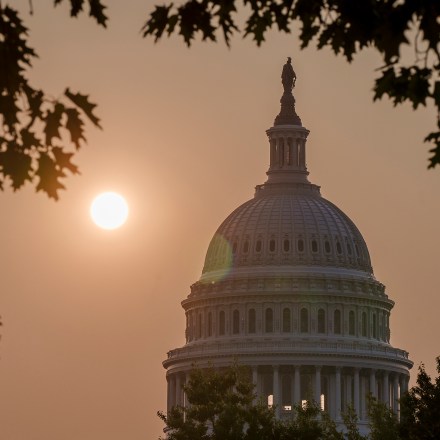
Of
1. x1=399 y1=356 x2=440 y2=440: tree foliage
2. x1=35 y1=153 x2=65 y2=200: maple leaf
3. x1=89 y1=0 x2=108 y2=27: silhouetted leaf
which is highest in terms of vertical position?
x1=399 y1=356 x2=440 y2=440: tree foliage

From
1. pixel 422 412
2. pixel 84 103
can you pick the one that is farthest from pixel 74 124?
pixel 422 412

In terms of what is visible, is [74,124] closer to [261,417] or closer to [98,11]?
[98,11]

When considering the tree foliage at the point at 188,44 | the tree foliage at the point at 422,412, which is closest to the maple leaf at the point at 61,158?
the tree foliage at the point at 188,44

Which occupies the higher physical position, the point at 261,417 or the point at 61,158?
the point at 261,417

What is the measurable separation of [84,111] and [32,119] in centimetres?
56

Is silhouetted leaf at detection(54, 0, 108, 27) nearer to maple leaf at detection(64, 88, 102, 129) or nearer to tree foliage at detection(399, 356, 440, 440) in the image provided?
maple leaf at detection(64, 88, 102, 129)

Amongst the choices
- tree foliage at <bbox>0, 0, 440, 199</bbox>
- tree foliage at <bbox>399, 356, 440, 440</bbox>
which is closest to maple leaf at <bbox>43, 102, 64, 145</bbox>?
tree foliage at <bbox>0, 0, 440, 199</bbox>

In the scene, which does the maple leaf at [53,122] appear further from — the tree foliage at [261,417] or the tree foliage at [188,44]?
the tree foliage at [261,417]

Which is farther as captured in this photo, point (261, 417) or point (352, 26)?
point (261, 417)

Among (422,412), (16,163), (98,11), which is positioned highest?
(422,412)

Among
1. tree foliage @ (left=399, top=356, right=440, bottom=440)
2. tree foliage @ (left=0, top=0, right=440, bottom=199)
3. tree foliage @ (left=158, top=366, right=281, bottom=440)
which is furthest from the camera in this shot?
tree foliage @ (left=158, top=366, right=281, bottom=440)

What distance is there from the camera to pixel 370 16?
16703 millimetres

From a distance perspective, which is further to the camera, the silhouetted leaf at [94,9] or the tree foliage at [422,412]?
the tree foliage at [422,412]

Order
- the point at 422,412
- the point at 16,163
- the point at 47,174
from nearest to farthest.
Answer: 1. the point at 16,163
2. the point at 47,174
3. the point at 422,412
